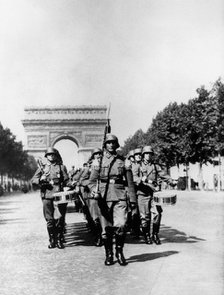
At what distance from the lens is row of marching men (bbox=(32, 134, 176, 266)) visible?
7.43 m

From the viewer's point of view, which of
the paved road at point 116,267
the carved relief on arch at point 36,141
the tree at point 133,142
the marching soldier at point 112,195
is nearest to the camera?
the paved road at point 116,267

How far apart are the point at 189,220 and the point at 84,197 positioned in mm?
3907

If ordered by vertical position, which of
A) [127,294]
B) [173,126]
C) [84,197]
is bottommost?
[127,294]

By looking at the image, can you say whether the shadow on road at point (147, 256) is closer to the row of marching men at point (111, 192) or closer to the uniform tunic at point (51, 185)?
the row of marching men at point (111, 192)

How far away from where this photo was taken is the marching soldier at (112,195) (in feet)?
24.0

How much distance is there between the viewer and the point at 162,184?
9.86m

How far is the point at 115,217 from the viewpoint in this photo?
739 cm

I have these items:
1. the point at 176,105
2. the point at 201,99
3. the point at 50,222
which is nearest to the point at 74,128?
the point at 176,105

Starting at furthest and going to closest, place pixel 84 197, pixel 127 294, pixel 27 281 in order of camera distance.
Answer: pixel 84 197 → pixel 27 281 → pixel 127 294

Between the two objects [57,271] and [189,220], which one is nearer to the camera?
[57,271]

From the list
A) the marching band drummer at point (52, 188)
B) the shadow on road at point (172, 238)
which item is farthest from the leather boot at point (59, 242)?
the shadow on road at point (172, 238)

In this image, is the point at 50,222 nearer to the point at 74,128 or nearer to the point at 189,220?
the point at 189,220

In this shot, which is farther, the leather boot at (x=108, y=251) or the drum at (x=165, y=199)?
the drum at (x=165, y=199)

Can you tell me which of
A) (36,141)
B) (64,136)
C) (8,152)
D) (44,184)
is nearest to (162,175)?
(44,184)
